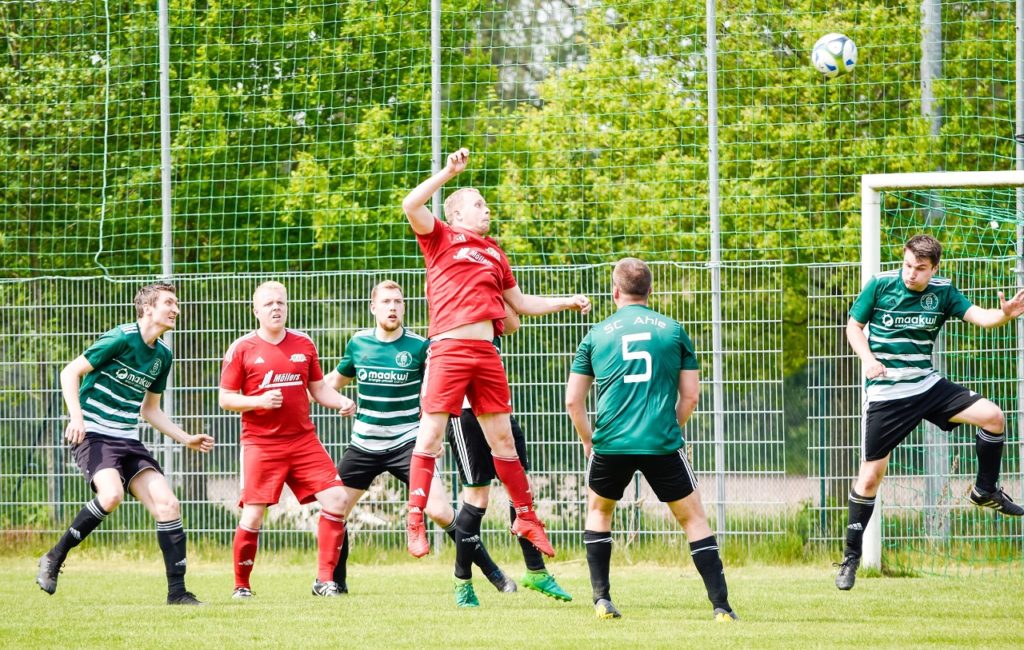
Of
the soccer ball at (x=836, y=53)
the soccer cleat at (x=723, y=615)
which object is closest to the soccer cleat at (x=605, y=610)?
the soccer cleat at (x=723, y=615)

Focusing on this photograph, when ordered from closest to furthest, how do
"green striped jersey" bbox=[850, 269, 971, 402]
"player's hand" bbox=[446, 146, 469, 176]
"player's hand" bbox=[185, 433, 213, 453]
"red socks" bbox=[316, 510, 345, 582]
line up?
1. "player's hand" bbox=[446, 146, 469, 176]
2. "green striped jersey" bbox=[850, 269, 971, 402]
3. "player's hand" bbox=[185, 433, 213, 453]
4. "red socks" bbox=[316, 510, 345, 582]

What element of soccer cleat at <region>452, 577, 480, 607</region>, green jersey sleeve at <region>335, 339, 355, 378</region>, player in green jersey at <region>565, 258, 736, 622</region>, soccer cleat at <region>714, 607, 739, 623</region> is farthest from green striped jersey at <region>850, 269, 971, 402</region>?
green jersey sleeve at <region>335, 339, 355, 378</region>

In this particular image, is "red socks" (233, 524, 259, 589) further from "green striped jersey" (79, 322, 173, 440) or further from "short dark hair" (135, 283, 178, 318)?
"short dark hair" (135, 283, 178, 318)

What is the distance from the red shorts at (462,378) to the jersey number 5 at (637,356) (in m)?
0.96

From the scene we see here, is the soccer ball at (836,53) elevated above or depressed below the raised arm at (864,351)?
above

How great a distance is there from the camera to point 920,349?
8258mm

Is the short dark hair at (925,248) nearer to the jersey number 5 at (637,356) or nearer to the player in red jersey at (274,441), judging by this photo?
the jersey number 5 at (637,356)

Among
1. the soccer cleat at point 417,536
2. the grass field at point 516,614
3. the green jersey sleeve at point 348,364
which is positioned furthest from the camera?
A: the green jersey sleeve at point 348,364

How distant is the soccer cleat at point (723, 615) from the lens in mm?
6949

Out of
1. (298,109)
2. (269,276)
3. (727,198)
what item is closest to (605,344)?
(269,276)

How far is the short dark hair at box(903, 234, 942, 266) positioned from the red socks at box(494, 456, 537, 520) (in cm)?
282

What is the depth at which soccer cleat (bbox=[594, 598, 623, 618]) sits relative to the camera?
714cm

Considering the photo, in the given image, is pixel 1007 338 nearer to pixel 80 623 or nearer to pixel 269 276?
pixel 269 276

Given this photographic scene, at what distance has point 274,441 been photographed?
8656 mm
